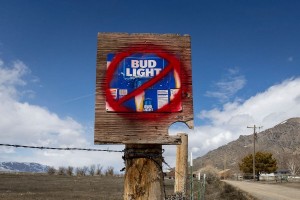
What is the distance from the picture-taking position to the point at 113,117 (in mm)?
3092

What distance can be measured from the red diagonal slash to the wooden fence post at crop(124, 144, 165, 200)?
11.7 inches

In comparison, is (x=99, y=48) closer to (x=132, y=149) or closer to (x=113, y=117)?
(x=113, y=117)

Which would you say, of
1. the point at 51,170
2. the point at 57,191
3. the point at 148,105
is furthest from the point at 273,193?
the point at 51,170

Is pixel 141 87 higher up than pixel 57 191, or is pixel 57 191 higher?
pixel 141 87

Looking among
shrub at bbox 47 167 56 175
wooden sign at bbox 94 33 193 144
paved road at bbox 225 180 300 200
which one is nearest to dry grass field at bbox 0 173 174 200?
paved road at bbox 225 180 300 200

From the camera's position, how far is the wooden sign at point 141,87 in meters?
Result: 3.07

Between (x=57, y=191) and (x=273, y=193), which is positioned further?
(x=57, y=191)

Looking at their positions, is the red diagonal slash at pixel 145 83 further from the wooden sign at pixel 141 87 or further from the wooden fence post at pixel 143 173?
the wooden fence post at pixel 143 173

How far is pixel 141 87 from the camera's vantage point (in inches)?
122

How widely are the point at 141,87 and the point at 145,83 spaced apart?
4 cm

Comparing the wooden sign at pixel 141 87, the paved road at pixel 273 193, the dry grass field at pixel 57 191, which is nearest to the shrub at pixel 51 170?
the dry grass field at pixel 57 191

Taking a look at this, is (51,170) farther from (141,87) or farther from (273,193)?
(141,87)

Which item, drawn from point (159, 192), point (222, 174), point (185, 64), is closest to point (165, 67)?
point (185, 64)

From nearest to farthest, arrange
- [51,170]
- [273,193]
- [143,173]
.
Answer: [143,173] < [273,193] < [51,170]
